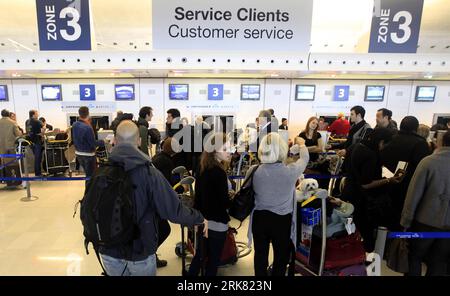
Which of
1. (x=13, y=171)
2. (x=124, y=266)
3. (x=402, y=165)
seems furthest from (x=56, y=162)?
(x=402, y=165)

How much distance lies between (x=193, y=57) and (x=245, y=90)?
21.8ft

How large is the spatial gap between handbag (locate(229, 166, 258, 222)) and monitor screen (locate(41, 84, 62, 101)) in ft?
30.7

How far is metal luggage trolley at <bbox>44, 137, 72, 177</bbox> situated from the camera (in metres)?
6.82

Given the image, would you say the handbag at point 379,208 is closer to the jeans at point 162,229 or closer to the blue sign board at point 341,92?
the jeans at point 162,229

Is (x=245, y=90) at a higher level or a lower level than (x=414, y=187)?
higher

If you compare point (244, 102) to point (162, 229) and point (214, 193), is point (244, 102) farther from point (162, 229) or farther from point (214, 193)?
point (162, 229)

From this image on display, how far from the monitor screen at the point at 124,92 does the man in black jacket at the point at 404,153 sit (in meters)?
8.22

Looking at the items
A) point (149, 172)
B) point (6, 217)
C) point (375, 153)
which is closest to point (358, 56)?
point (375, 153)

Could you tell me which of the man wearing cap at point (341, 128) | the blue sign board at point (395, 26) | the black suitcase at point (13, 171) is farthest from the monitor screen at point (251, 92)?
the black suitcase at point (13, 171)

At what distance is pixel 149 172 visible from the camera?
5.21 ft

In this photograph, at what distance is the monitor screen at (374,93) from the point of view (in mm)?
9562

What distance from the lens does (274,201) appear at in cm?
217

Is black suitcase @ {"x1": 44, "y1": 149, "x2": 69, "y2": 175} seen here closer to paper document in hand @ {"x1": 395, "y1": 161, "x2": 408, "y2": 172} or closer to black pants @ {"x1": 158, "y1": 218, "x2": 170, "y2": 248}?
black pants @ {"x1": 158, "y1": 218, "x2": 170, "y2": 248}
